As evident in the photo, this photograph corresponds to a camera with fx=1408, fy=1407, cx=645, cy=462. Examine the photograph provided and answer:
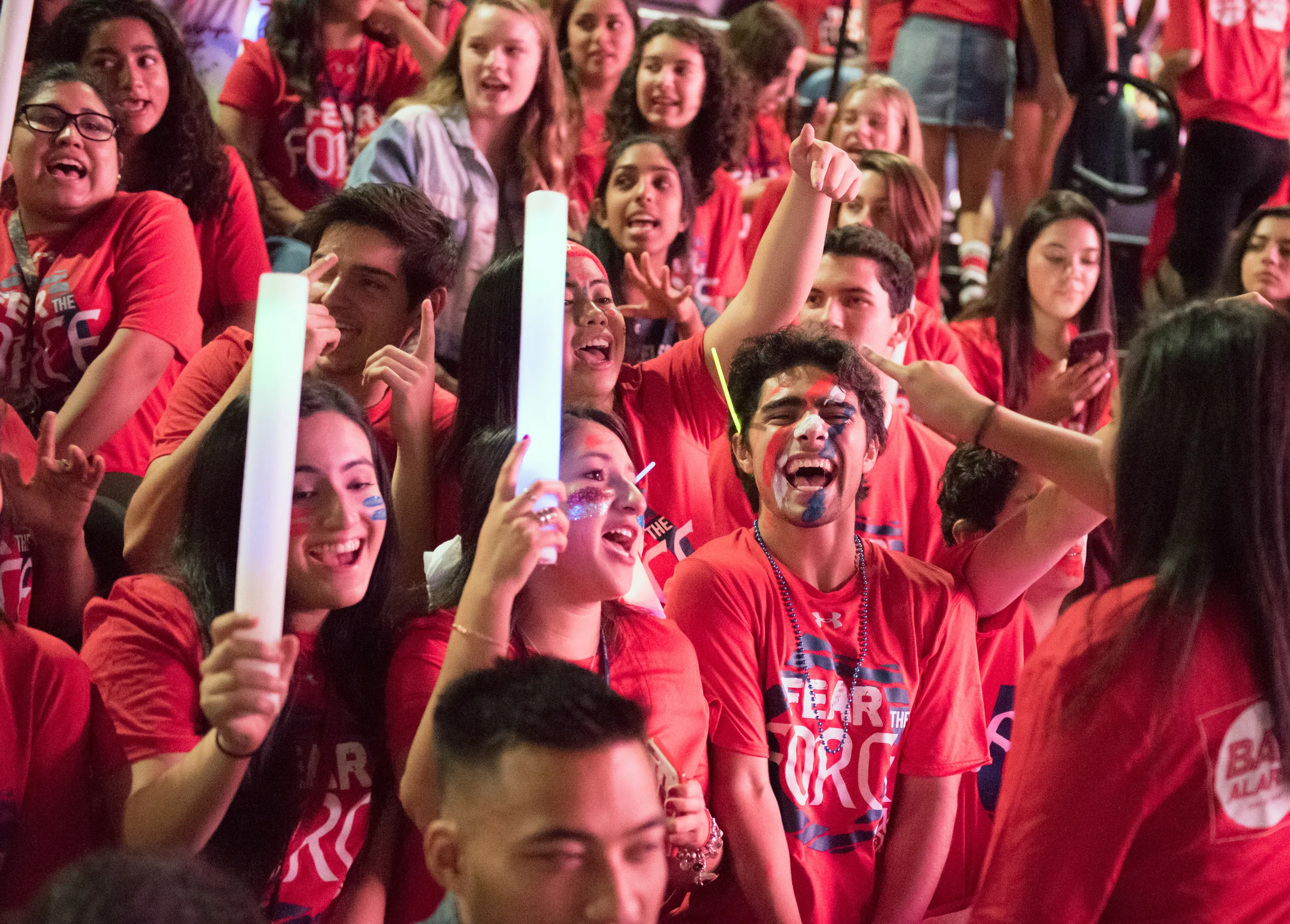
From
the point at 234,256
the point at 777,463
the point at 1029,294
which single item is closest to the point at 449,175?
A: the point at 234,256

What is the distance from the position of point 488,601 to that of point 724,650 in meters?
0.58

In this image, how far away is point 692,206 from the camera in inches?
134

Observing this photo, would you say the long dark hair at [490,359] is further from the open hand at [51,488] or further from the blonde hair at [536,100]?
the blonde hair at [536,100]

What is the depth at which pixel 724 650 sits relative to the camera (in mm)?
2072

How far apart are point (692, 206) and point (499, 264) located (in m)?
1.00

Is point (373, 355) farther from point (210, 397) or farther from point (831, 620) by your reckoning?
point (831, 620)

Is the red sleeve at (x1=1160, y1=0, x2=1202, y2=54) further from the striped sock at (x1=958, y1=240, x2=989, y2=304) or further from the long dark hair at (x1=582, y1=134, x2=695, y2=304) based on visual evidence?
the long dark hair at (x1=582, y1=134, x2=695, y2=304)

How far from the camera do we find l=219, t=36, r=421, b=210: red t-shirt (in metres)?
3.61

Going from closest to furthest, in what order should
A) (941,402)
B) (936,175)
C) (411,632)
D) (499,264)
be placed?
(411,632)
(941,402)
(499,264)
(936,175)

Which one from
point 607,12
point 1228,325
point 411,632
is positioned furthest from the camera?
point 607,12

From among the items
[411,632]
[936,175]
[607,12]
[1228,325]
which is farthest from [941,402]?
[936,175]

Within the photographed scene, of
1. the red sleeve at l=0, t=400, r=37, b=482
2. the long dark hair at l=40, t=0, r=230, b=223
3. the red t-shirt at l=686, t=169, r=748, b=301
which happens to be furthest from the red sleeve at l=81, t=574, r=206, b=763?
the red t-shirt at l=686, t=169, r=748, b=301

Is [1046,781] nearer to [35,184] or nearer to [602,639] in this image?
[602,639]

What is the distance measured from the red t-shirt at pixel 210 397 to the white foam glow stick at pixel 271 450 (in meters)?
1.01
